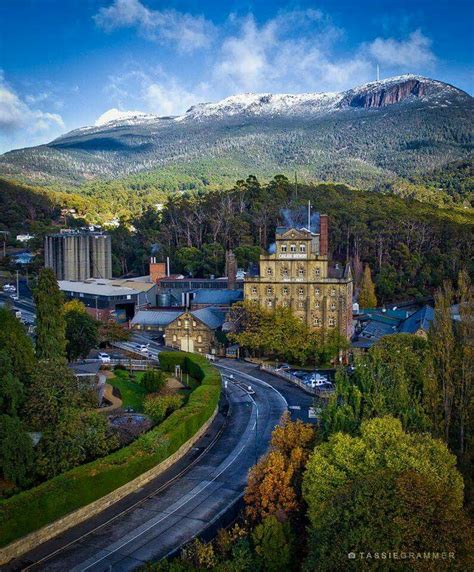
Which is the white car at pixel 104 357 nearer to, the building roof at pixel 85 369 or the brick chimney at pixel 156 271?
the building roof at pixel 85 369

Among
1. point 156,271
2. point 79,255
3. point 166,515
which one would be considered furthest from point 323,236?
point 79,255

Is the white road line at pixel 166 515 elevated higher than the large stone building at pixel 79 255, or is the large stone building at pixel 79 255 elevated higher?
the large stone building at pixel 79 255

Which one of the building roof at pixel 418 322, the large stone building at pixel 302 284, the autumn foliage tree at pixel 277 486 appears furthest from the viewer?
the building roof at pixel 418 322

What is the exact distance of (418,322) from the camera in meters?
57.1

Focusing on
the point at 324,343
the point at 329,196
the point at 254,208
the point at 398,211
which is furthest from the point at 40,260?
the point at 324,343

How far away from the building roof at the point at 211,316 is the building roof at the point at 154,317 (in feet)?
16.1

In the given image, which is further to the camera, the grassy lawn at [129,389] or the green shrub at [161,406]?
the grassy lawn at [129,389]

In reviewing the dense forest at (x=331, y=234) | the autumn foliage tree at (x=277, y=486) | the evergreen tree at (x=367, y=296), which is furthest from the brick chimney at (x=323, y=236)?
the autumn foliage tree at (x=277, y=486)

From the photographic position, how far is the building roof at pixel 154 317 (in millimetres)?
64375

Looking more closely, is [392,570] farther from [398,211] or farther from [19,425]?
[398,211]

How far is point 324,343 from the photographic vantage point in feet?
167

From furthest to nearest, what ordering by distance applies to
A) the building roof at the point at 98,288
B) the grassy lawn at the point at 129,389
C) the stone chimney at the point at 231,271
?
1. the building roof at the point at 98,288
2. the stone chimney at the point at 231,271
3. the grassy lawn at the point at 129,389

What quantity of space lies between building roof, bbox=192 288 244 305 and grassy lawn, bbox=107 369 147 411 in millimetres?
21853

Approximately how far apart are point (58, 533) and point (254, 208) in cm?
7678
